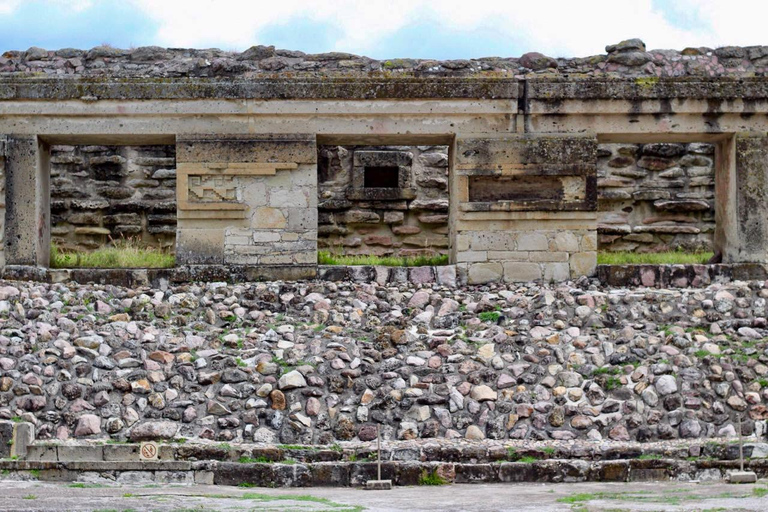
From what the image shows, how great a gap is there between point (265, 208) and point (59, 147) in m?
4.44

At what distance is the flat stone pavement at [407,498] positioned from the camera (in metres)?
5.57

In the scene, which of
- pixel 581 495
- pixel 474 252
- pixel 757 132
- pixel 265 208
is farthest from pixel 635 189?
pixel 581 495

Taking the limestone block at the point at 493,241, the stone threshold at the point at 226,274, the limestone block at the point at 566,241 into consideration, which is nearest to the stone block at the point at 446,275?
the stone threshold at the point at 226,274

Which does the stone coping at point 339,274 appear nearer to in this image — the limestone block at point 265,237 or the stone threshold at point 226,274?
the stone threshold at point 226,274

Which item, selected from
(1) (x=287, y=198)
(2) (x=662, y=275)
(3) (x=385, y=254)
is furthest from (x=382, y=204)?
(2) (x=662, y=275)

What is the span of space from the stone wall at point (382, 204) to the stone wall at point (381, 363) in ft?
13.3

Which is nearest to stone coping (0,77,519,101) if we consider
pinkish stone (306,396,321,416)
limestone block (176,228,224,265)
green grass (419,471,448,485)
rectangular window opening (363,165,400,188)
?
limestone block (176,228,224,265)

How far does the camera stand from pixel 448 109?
10.7 m

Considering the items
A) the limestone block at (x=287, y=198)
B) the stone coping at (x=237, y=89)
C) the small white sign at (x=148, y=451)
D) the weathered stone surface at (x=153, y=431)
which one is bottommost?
the small white sign at (x=148, y=451)

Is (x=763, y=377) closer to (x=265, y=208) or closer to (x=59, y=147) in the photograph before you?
(x=265, y=208)

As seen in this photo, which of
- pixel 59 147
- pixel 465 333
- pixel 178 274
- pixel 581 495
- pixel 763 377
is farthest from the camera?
pixel 59 147

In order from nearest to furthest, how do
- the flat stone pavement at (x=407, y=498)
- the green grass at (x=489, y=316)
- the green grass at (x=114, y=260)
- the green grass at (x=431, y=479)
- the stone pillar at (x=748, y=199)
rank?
1. the flat stone pavement at (x=407, y=498)
2. the green grass at (x=431, y=479)
3. the green grass at (x=489, y=316)
4. the stone pillar at (x=748, y=199)
5. the green grass at (x=114, y=260)

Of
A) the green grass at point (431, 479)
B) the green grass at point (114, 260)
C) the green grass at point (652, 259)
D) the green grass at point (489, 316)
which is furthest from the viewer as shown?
the green grass at point (652, 259)

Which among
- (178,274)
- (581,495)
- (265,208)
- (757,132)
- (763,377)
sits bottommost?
(581,495)
